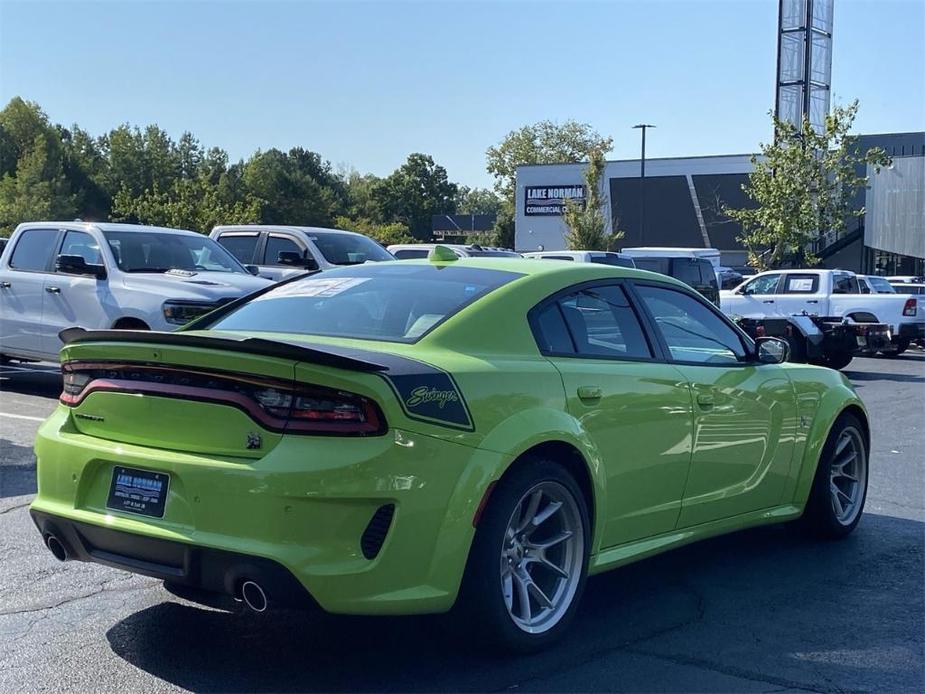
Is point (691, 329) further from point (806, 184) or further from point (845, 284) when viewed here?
point (806, 184)

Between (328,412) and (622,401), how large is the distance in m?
1.49

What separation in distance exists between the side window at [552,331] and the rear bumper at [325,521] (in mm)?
750

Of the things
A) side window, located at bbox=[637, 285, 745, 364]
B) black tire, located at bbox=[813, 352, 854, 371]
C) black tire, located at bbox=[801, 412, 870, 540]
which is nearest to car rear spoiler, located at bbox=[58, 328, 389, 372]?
side window, located at bbox=[637, 285, 745, 364]

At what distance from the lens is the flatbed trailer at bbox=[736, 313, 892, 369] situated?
16078 millimetres

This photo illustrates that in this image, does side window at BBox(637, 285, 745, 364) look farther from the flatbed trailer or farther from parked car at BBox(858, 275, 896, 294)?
parked car at BBox(858, 275, 896, 294)

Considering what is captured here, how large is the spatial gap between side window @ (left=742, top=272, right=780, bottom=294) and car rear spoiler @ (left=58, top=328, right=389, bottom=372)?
19.3m

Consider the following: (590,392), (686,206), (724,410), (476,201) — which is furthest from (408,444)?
(476,201)

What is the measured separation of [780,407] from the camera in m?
5.71

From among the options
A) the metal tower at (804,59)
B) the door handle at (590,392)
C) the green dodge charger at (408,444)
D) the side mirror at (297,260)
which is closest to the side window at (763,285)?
the side mirror at (297,260)

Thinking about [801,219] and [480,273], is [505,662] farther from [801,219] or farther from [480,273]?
[801,219]

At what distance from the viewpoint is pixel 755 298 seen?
21.9m

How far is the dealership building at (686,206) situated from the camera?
51.2m

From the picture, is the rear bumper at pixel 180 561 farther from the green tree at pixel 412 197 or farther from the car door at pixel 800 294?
the green tree at pixel 412 197

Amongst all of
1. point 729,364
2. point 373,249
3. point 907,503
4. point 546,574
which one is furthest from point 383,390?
point 373,249
